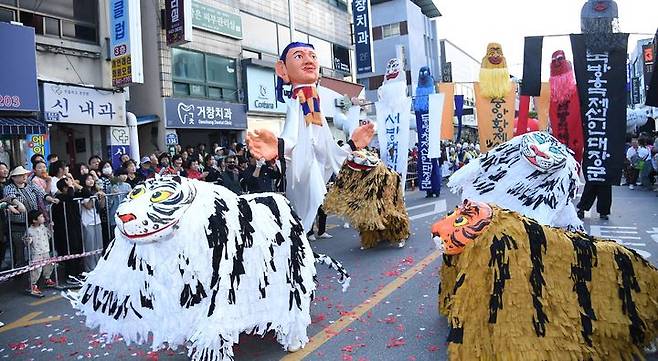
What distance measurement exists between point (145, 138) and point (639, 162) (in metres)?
13.0

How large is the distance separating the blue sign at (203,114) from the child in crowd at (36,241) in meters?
8.50

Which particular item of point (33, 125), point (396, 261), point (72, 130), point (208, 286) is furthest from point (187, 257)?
point (72, 130)

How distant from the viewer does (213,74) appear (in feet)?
52.7

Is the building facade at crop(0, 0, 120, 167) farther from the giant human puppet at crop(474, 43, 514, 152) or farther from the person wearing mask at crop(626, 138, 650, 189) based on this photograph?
the person wearing mask at crop(626, 138, 650, 189)

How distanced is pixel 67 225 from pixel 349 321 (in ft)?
12.7

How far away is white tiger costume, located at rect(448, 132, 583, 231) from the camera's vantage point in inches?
166

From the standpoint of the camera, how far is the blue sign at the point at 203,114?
47.0ft

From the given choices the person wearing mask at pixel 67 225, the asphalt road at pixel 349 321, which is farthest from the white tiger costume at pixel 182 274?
the person wearing mask at pixel 67 225

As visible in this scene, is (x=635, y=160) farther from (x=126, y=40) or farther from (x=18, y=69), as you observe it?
(x=18, y=69)

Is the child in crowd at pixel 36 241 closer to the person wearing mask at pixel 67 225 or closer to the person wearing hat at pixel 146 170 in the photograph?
the person wearing mask at pixel 67 225

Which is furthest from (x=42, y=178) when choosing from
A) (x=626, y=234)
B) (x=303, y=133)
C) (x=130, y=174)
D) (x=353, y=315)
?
(x=626, y=234)

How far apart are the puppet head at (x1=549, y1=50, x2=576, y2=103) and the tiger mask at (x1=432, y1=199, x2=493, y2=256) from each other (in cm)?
551

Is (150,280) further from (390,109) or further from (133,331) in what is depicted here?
(390,109)

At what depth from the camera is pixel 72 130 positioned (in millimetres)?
12703
